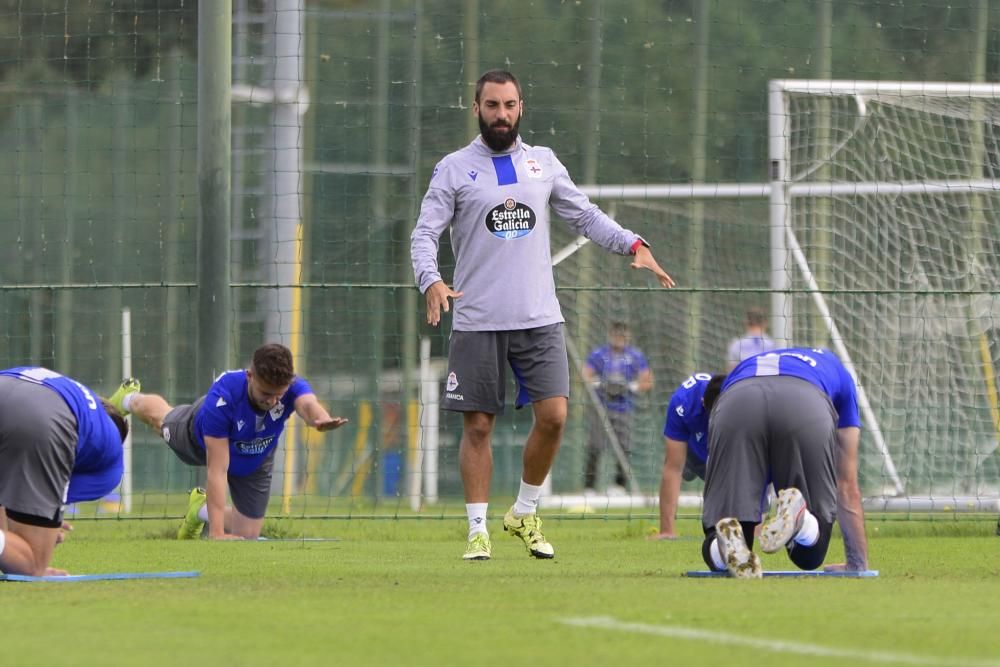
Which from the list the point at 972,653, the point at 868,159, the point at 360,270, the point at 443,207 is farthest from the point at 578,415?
the point at 972,653

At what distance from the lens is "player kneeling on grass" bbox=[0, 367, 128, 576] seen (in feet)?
23.0

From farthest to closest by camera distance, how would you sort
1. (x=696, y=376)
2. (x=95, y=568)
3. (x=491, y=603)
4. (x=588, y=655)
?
1. (x=696, y=376)
2. (x=95, y=568)
3. (x=491, y=603)
4. (x=588, y=655)

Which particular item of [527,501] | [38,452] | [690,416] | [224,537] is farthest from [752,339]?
[38,452]

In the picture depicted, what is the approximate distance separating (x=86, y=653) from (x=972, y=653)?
2297mm

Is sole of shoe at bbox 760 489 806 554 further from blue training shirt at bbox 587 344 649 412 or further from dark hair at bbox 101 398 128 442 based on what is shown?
blue training shirt at bbox 587 344 649 412

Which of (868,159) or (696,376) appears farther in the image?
(868,159)

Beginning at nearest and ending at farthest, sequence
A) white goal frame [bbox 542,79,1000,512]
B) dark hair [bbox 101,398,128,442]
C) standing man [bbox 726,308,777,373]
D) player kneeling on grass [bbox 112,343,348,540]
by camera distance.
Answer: dark hair [bbox 101,398,128,442]
player kneeling on grass [bbox 112,343,348,540]
white goal frame [bbox 542,79,1000,512]
standing man [bbox 726,308,777,373]

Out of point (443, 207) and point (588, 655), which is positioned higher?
point (443, 207)

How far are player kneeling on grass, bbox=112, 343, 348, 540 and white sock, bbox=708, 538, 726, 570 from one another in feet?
9.25

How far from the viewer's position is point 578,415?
1912 cm

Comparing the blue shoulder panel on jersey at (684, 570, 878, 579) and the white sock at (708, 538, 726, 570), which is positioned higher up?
the white sock at (708, 538, 726, 570)

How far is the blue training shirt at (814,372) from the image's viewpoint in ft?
24.1

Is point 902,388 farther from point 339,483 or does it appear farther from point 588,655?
point 588,655

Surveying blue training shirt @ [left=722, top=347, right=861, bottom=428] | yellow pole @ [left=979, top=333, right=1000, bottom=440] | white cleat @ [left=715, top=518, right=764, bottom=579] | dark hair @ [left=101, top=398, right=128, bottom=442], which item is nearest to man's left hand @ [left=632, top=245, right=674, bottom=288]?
blue training shirt @ [left=722, top=347, right=861, bottom=428]
